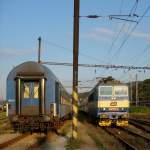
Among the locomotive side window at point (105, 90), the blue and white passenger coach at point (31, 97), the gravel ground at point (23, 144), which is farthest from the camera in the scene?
the locomotive side window at point (105, 90)

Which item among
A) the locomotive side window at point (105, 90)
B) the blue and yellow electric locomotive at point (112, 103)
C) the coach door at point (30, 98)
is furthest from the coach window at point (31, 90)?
the locomotive side window at point (105, 90)

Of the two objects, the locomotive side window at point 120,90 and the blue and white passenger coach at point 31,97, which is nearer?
the blue and white passenger coach at point 31,97

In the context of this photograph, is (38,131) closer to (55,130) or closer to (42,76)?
(55,130)

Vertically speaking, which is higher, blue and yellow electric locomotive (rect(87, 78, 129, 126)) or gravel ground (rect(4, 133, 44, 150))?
blue and yellow electric locomotive (rect(87, 78, 129, 126))

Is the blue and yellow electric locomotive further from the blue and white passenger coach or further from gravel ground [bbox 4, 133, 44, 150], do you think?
gravel ground [bbox 4, 133, 44, 150]

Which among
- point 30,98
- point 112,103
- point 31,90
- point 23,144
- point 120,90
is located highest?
point 120,90

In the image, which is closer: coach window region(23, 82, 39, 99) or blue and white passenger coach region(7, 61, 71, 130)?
blue and white passenger coach region(7, 61, 71, 130)

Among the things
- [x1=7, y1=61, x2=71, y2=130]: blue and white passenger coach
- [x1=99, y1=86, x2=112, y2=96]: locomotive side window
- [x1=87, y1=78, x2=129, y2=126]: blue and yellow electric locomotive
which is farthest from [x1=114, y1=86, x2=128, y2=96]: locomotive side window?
[x1=7, y1=61, x2=71, y2=130]: blue and white passenger coach

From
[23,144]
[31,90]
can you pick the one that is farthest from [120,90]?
[23,144]

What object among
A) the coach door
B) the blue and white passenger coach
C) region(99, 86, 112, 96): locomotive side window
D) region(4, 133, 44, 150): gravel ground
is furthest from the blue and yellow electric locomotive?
region(4, 133, 44, 150): gravel ground

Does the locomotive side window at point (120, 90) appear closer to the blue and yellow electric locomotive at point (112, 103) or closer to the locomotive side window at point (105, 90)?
the blue and yellow electric locomotive at point (112, 103)

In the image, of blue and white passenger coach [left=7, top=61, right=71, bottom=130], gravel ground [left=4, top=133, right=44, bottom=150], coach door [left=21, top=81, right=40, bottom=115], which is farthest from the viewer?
coach door [left=21, top=81, right=40, bottom=115]

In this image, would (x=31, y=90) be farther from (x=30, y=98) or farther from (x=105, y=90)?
(x=105, y=90)

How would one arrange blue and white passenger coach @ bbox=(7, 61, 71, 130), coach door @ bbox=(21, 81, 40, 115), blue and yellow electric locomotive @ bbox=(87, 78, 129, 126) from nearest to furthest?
blue and white passenger coach @ bbox=(7, 61, 71, 130), coach door @ bbox=(21, 81, 40, 115), blue and yellow electric locomotive @ bbox=(87, 78, 129, 126)
